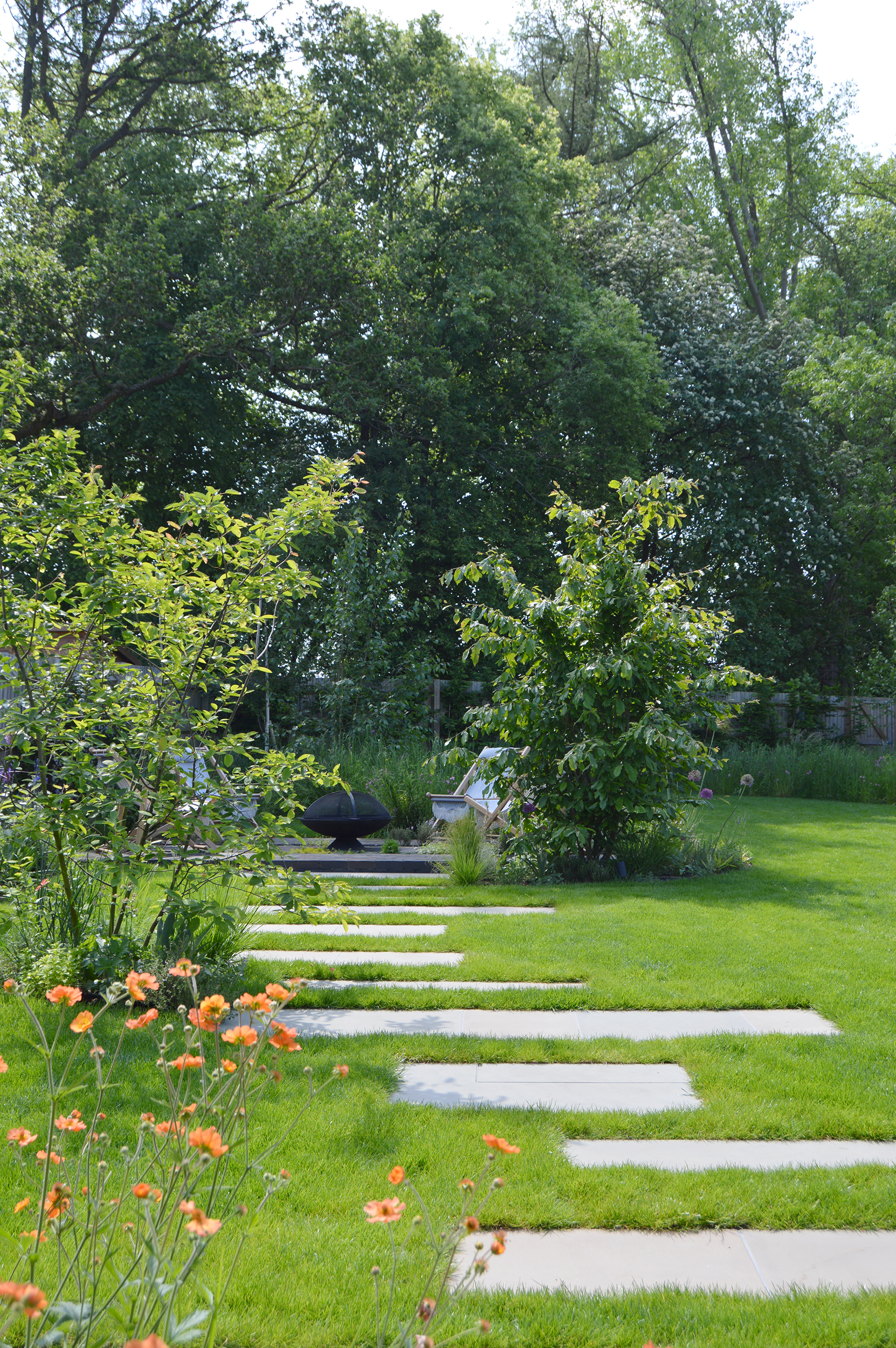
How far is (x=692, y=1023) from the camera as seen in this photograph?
11.8ft

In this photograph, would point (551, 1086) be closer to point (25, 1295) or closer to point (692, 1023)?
point (692, 1023)

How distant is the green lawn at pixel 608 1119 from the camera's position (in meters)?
1.79

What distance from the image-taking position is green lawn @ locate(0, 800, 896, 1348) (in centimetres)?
179

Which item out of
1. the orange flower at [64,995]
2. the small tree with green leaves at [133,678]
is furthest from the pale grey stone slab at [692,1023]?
the orange flower at [64,995]

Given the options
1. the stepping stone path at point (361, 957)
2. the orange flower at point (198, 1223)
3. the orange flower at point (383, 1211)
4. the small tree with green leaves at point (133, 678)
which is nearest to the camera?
the orange flower at point (198, 1223)

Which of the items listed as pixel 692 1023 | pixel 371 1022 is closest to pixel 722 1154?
pixel 692 1023

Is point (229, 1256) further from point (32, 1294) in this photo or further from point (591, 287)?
point (591, 287)

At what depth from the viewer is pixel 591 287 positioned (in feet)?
56.7

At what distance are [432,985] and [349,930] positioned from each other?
3.95 ft

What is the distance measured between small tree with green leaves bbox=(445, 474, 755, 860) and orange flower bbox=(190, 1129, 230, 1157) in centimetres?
546

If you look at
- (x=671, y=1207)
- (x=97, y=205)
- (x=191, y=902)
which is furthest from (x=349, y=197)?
(x=671, y=1207)

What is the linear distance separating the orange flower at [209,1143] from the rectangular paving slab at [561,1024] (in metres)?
2.39

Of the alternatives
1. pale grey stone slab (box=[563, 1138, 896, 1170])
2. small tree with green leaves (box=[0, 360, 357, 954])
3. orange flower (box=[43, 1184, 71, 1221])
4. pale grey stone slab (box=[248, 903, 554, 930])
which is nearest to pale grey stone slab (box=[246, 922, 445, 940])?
pale grey stone slab (box=[248, 903, 554, 930])

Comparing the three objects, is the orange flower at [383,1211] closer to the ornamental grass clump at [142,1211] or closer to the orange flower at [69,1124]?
the ornamental grass clump at [142,1211]
